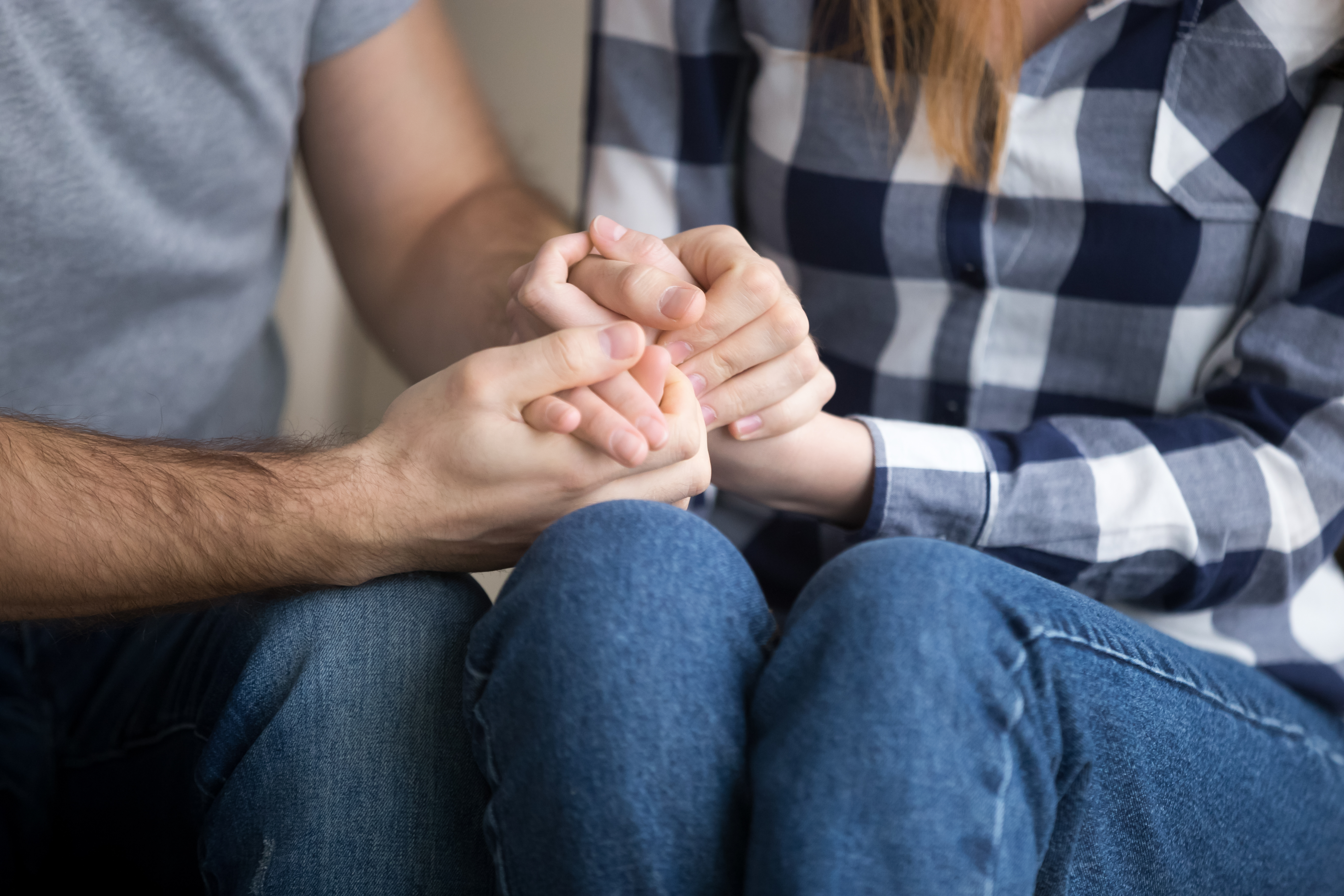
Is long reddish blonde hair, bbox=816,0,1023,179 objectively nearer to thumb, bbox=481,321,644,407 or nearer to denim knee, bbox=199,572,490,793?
thumb, bbox=481,321,644,407

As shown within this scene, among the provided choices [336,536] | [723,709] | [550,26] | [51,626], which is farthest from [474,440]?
[550,26]

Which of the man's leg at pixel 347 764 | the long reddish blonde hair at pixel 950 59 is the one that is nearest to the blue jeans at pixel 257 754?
the man's leg at pixel 347 764

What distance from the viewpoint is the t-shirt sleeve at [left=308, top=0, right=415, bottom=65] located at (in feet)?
3.03

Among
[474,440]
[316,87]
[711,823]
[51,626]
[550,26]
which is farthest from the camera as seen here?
[550,26]

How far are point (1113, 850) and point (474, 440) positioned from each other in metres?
0.42

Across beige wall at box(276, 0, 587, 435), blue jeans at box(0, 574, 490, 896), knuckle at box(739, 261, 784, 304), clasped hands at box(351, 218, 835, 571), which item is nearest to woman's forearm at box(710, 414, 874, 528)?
clasped hands at box(351, 218, 835, 571)

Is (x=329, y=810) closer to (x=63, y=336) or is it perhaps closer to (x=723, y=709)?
(x=723, y=709)

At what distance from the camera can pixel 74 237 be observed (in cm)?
79

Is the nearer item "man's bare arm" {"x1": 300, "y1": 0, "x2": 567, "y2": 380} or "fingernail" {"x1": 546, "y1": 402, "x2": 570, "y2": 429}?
"fingernail" {"x1": 546, "y1": 402, "x2": 570, "y2": 429}

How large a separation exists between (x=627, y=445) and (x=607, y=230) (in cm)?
20

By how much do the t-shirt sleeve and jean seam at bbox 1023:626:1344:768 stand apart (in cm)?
80

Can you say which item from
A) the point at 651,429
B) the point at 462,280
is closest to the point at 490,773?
the point at 651,429

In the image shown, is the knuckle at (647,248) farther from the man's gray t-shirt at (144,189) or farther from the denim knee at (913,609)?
the man's gray t-shirt at (144,189)

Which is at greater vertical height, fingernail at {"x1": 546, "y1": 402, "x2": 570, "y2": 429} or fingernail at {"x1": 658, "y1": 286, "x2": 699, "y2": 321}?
fingernail at {"x1": 658, "y1": 286, "x2": 699, "y2": 321}
